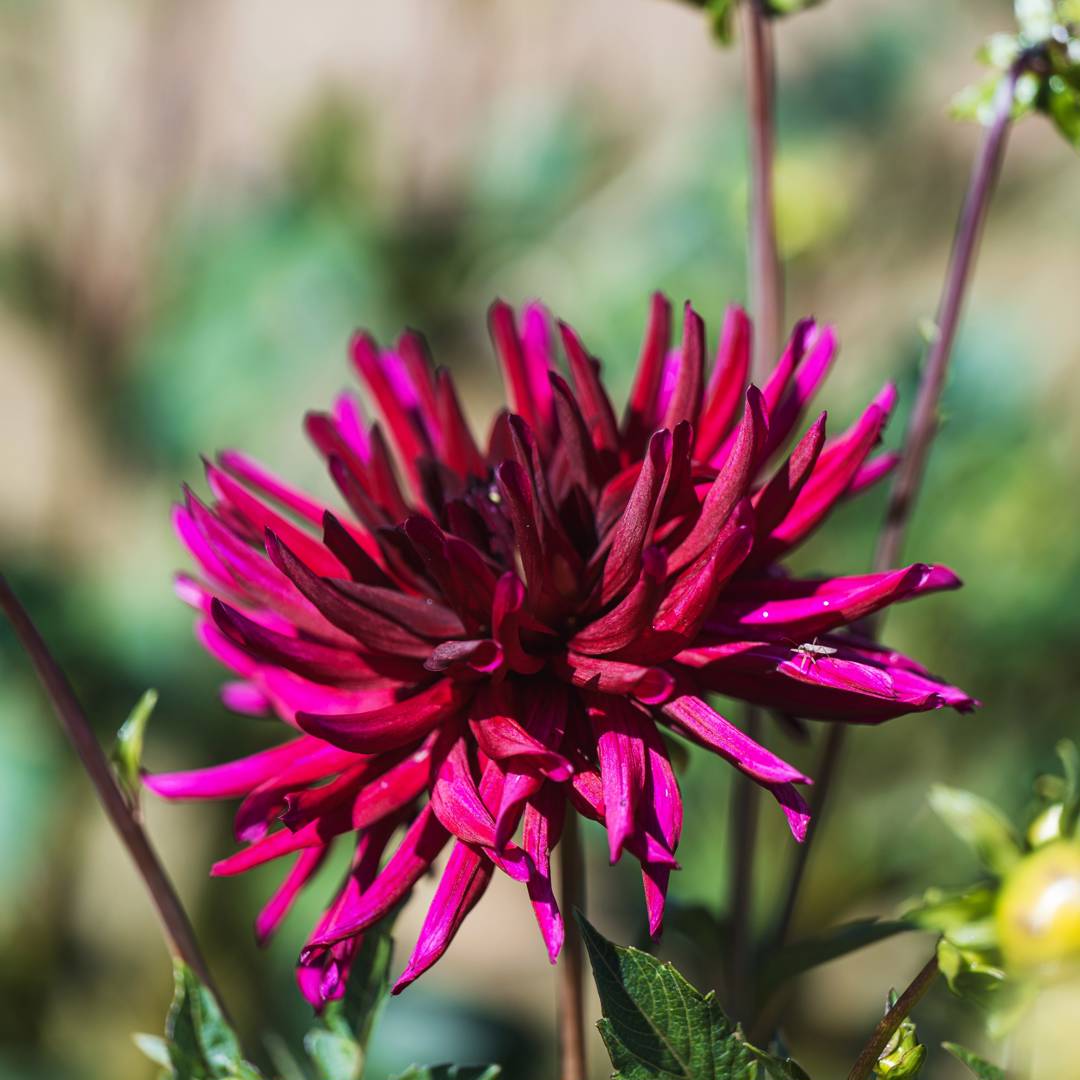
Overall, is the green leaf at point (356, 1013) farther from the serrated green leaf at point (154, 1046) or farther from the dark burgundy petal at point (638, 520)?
the dark burgundy petal at point (638, 520)

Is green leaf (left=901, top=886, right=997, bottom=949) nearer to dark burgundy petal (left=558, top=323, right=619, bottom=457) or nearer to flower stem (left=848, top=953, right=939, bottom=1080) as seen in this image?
flower stem (left=848, top=953, right=939, bottom=1080)

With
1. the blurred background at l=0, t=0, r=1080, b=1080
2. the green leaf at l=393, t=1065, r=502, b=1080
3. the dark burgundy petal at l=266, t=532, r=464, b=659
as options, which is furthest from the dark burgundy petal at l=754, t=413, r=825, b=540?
the blurred background at l=0, t=0, r=1080, b=1080

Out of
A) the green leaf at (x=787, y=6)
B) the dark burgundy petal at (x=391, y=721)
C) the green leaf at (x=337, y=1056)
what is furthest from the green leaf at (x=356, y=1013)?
the green leaf at (x=787, y=6)

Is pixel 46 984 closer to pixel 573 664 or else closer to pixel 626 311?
pixel 626 311

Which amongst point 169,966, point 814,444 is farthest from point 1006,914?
point 169,966

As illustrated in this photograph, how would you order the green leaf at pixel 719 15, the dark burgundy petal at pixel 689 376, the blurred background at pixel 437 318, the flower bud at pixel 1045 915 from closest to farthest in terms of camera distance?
the flower bud at pixel 1045 915 < the dark burgundy petal at pixel 689 376 < the green leaf at pixel 719 15 < the blurred background at pixel 437 318
